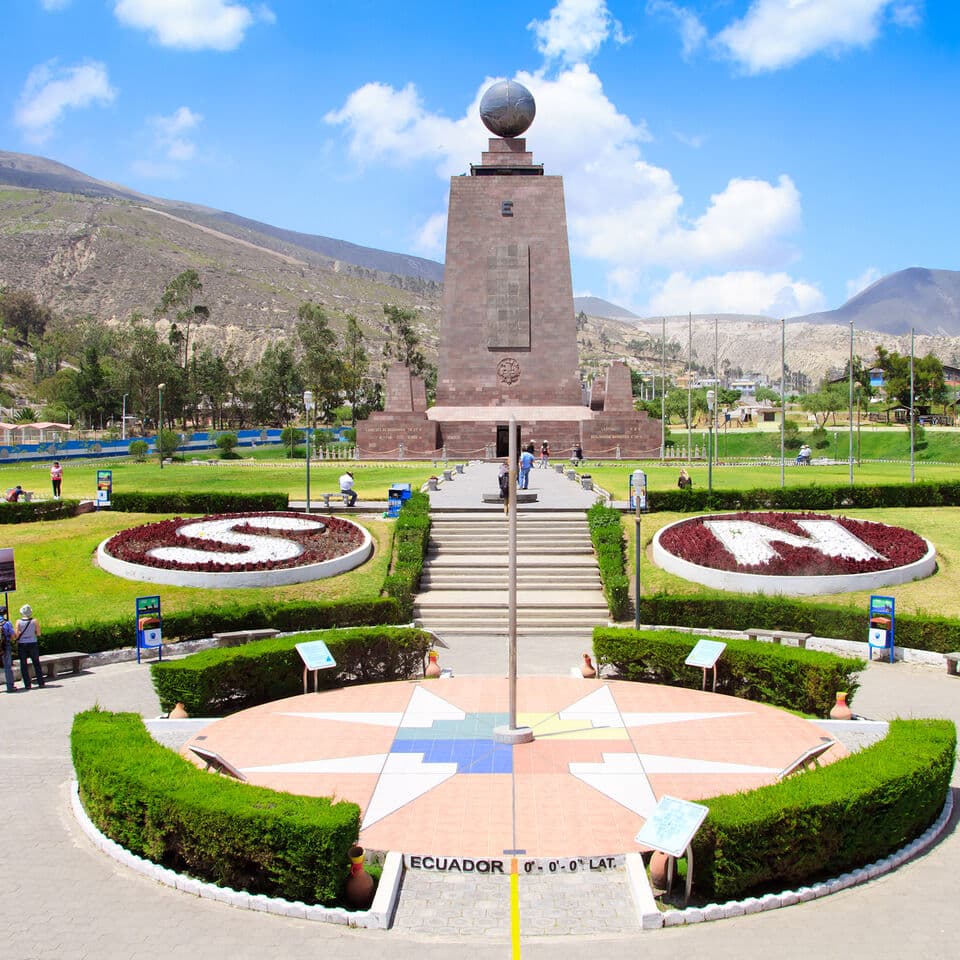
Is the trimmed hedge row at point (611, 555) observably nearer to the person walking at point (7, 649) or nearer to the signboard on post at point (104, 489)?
the person walking at point (7, 649)

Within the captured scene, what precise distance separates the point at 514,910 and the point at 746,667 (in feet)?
25.6

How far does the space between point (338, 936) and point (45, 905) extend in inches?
109

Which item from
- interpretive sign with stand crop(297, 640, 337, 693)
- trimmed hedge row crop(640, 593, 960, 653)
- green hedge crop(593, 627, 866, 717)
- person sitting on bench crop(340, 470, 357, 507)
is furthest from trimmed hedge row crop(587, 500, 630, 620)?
person sitting on bench crop(340, 470, 357, 507)

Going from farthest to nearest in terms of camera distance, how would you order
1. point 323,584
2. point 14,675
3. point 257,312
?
point 257,312 → point 323,584 → point 14,675

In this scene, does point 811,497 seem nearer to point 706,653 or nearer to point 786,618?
point 786,618

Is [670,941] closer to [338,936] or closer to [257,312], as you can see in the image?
[338,936]

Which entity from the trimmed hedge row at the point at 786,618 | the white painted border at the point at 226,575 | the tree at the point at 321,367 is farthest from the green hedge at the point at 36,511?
the tree at the point at 321,367

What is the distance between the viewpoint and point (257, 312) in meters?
162

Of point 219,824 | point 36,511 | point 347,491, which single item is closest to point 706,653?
point 219,824

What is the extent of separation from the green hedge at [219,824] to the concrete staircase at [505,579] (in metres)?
9.94

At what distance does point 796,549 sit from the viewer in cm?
2342

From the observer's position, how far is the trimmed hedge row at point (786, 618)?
18297mm

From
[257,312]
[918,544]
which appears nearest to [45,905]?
[918,544]

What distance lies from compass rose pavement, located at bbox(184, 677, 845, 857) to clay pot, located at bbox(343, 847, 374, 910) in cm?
81
